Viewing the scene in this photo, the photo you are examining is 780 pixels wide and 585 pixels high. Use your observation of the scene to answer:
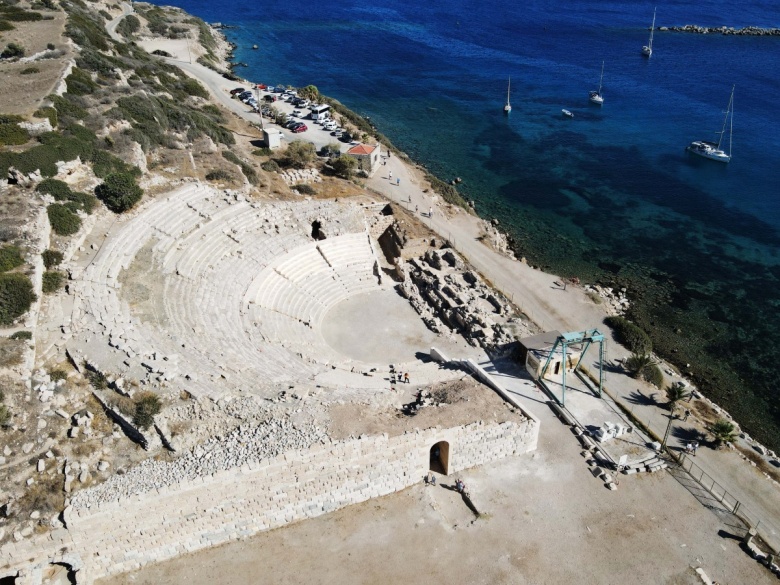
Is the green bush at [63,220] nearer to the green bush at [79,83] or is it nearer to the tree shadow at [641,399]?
the green bush at [79,83]

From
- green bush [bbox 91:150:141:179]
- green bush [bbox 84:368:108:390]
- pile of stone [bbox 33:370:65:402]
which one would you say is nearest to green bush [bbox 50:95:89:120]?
green bush [bbox 91:150:141:179]

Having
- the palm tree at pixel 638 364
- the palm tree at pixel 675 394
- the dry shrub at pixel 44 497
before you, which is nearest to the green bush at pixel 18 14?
the dry shrub at pixel 44 497

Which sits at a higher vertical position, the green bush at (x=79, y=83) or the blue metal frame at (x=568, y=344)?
the green bush at (x=79, y=83)

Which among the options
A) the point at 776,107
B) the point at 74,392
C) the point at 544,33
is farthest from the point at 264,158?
the point at 544,33

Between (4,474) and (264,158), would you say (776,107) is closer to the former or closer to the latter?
(264,158)

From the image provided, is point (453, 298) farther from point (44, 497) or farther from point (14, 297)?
point (44, 497)

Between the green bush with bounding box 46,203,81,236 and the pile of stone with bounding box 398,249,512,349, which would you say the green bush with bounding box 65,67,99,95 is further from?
the pile of stone with bounding box 398,249,512,349
